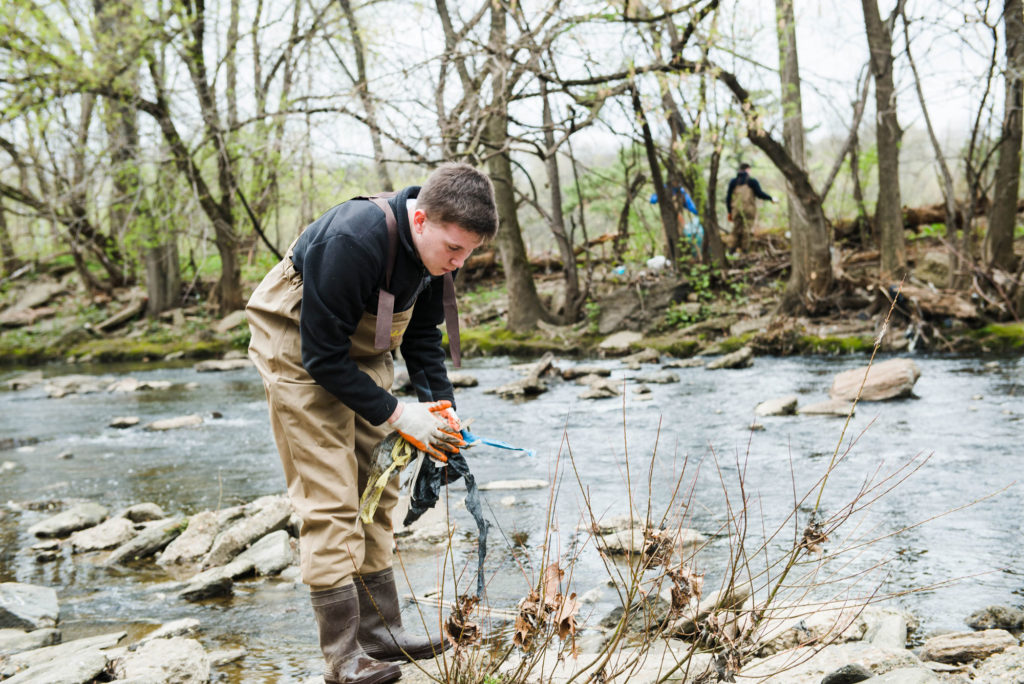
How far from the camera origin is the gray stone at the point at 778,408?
7.41 metres

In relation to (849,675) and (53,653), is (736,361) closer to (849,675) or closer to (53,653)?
(849,675)

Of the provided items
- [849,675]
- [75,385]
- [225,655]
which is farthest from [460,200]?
[75,385]

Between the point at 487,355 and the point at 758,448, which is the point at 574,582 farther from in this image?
the point at 487,355

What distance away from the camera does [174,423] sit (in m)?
8.72

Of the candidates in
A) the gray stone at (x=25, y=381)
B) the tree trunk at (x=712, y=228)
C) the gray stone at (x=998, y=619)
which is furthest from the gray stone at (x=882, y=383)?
the gray stone at (x=25, y=381)

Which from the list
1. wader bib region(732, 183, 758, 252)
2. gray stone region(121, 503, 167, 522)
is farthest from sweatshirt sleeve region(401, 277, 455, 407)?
wader bib region(732, 183, 758, 252)

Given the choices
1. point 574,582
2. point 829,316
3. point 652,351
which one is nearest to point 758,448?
point 574,582

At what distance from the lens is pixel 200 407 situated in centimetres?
1004

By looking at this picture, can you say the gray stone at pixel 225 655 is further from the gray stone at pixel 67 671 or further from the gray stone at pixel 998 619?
the gray stone at pixel 998 619

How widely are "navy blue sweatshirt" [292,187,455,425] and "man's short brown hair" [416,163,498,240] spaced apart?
0.14 meters

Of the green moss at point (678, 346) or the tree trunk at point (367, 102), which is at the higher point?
the tree trunk at point (367, 102)

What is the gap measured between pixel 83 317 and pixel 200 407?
443 inches

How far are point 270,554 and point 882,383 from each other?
19.4 ft

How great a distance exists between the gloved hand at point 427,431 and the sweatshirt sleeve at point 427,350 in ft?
1.34
